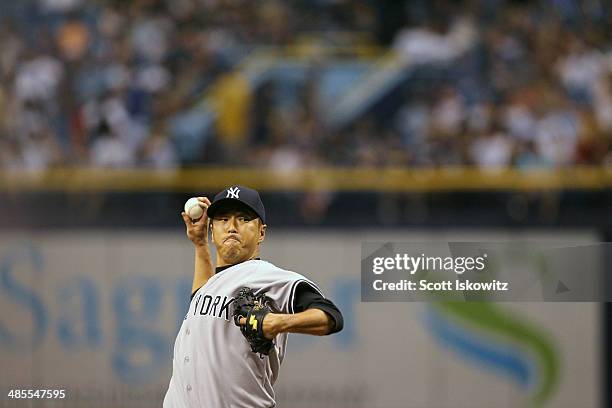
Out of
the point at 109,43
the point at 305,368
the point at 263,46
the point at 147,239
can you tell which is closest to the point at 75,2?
the point at 109,43

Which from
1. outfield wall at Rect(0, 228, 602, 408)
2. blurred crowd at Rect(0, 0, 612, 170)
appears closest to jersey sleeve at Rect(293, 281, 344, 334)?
outfield wall at Rect(0, 228, 602, 408)

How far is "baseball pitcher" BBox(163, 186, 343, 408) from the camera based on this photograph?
3633 millimetres

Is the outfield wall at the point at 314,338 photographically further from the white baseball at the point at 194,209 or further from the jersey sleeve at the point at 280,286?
the jersey sleeve at the point at 280,286

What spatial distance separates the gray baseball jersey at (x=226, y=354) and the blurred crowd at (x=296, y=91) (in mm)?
5956

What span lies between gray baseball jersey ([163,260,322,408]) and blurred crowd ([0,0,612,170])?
596 cm

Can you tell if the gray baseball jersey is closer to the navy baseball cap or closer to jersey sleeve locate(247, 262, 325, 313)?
jersey sleeve locate(247, 262, 325, 313)

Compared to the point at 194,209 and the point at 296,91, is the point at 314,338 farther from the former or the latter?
the point at 194,209

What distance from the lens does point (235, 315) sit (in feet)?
11.7

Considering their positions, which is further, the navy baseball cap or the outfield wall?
the outfield wall

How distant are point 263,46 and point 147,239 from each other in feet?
8.86

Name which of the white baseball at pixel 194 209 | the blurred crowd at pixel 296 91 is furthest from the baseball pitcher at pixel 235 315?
the blurred crowd at pixel 296 91

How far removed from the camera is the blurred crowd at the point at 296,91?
9.84 metres

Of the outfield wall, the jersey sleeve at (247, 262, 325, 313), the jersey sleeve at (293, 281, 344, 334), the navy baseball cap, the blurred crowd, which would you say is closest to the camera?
the jersey sleeve at (293, 281, 344, 334)

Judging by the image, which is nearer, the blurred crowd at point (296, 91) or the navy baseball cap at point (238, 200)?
the navy baseball cap at point (238, 200)
